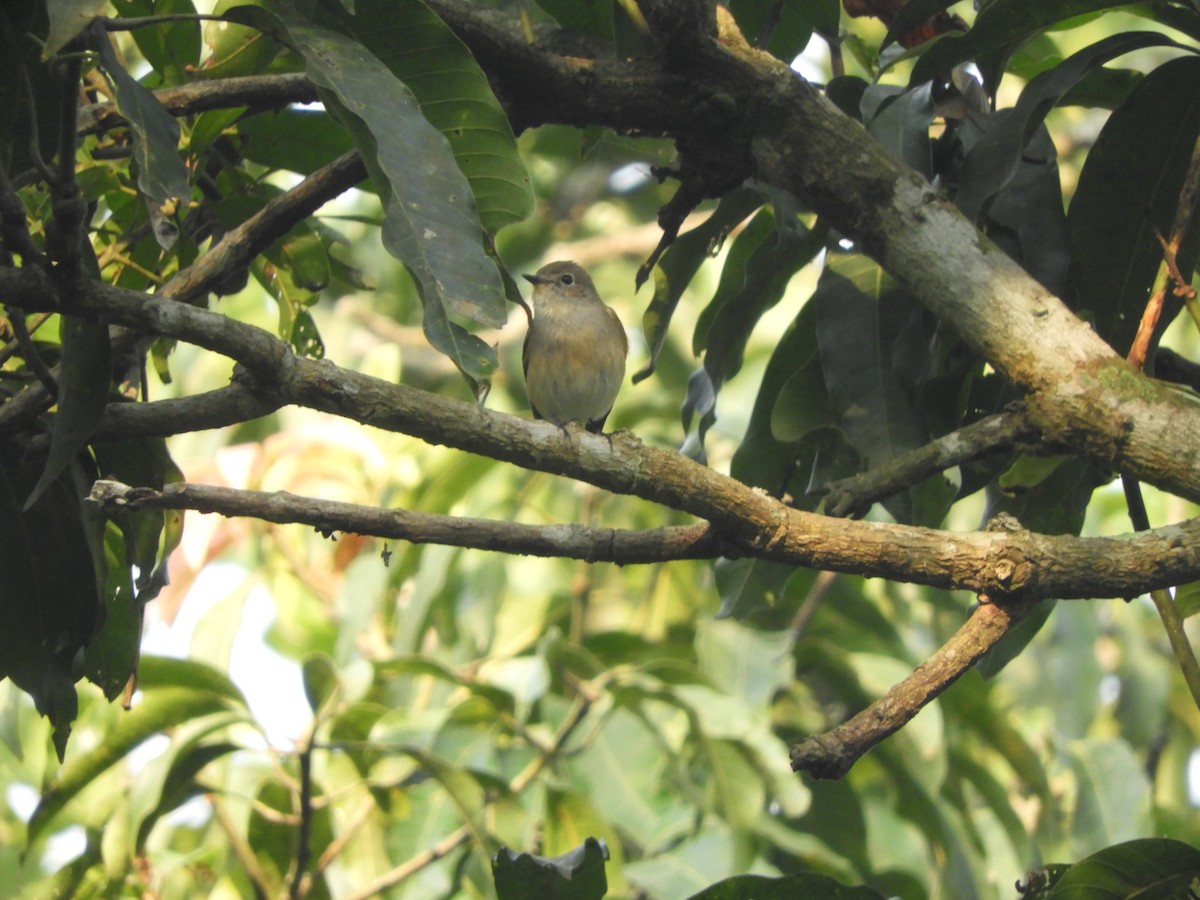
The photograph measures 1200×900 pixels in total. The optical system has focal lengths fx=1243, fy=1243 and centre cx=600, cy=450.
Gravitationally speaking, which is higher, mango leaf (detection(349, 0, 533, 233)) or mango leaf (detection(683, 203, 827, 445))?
mango leaf (detection(349, 0, 533, 233))

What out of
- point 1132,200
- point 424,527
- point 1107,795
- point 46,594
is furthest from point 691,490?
point 1107,795

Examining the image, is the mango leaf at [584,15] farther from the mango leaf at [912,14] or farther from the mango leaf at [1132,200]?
the mango leaf at [1132,200]

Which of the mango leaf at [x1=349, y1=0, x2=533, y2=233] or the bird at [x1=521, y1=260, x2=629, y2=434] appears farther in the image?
the bird at [x1=521, y1=260, x2=629, y2=434]

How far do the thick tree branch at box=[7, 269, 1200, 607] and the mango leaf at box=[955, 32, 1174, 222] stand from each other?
74 centimetres

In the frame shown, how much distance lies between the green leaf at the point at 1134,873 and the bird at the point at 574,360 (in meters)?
3.19

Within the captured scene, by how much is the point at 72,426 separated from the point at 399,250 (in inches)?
24.4

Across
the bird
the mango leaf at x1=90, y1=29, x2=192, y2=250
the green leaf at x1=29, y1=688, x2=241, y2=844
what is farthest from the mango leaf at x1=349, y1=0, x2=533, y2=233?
the bird

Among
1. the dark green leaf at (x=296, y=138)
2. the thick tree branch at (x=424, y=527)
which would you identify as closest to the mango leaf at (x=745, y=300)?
the thick tree branch at (x=424, y=527)

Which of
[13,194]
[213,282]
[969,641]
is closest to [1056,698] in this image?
[969,641]

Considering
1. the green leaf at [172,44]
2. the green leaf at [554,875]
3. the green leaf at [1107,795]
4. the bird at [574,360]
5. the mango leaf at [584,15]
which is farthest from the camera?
the bird at [574,360]

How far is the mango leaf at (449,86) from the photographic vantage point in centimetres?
232

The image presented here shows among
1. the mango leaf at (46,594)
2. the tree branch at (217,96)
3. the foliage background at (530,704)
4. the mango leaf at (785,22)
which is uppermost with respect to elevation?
the mango leaf at (785,22)

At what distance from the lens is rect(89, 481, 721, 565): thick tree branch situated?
76.0 inches

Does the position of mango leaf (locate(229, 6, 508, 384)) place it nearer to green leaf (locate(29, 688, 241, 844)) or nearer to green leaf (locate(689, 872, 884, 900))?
green leaf (locate(689, 872, 884, 900))
